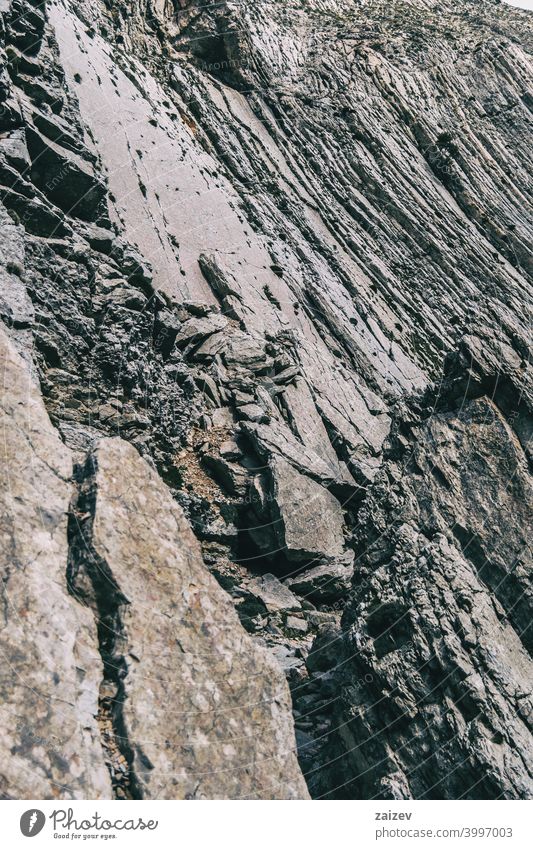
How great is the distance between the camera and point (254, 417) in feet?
94.5

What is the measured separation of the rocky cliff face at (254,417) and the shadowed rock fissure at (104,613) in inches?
1.8

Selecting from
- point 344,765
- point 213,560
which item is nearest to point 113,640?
point 344,765

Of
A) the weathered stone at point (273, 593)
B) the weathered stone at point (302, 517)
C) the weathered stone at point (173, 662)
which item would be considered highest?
the weathered stone at point (173, 662)

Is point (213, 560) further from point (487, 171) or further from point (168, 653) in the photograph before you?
point (487, 171)

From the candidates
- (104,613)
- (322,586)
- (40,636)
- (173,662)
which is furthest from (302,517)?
(40,636)

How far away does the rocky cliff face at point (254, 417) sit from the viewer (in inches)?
561

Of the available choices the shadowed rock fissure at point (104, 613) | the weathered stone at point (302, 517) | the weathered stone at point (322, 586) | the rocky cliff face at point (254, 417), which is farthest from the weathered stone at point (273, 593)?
the shadowed rock fissure at point (104, 613)

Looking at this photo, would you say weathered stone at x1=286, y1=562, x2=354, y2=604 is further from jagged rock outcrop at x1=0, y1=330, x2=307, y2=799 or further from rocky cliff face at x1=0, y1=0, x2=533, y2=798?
jagged rock outcrop at x1=0, y1=330, x2=307, y2=799

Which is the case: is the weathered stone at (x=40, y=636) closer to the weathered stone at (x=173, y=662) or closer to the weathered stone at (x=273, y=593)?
the weathered stone at (x=173, y=662)

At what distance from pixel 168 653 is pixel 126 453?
15.9 ft

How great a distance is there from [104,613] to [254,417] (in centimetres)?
1509

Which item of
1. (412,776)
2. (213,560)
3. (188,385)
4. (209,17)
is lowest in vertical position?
(213,560)

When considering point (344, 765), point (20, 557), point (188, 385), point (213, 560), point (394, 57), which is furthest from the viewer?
point (394, 57)

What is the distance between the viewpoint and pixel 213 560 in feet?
81.6
